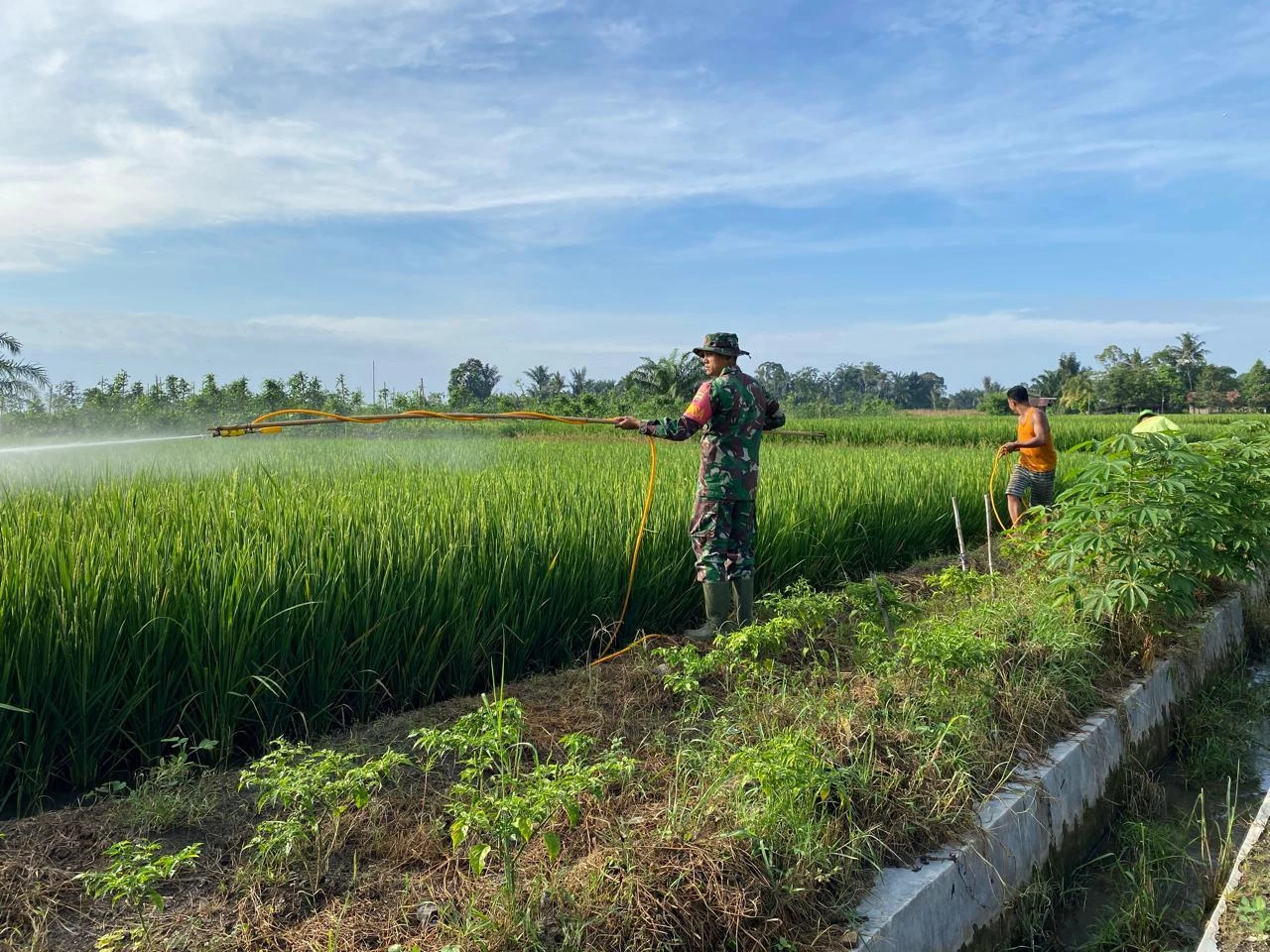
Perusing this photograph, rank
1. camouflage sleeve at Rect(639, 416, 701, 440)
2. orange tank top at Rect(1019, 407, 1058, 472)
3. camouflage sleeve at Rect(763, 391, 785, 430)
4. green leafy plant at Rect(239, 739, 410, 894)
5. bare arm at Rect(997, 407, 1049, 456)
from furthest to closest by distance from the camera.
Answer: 1. orange tank top at Rect(1019, 407, 1058, 472)
2. bare arm at Rect(997, 407, 1049, 456)
3. camouflage sleeve at Rect(763, 391, 785, 430)
4. camouflage sleeve at Rect(639, 416, 701, 440)
5. green leafy plant at Rect(239, 739, 410, 894)

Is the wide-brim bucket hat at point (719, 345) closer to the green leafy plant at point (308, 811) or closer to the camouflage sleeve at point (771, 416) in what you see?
the camouflage sleeve at point (771, 416)

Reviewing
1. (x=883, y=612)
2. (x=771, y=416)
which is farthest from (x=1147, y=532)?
(x=771, y=416)

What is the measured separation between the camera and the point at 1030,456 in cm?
750

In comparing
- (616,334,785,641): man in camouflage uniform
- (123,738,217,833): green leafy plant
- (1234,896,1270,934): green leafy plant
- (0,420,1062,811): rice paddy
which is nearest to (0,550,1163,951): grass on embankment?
(123,738,217,833): green leafy plant

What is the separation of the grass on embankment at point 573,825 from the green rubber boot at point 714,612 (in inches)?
37.1

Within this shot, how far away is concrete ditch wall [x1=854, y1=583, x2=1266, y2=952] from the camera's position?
2.30m

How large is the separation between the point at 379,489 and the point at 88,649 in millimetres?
2750

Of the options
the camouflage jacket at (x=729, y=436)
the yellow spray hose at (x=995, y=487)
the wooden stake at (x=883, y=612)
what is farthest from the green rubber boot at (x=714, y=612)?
the yellow spray hose at (x=995, y=487)

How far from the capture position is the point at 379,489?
551 cm

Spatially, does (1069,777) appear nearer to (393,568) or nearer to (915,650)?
(915,650)

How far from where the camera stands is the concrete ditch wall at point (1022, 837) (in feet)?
7.55

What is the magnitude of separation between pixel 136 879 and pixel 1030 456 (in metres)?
7.33

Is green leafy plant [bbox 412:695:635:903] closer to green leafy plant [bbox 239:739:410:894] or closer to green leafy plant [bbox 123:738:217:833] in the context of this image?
green leafy plant [bbox 239:739:410:894]

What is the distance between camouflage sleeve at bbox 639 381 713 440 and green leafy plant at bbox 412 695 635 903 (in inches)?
66.0
